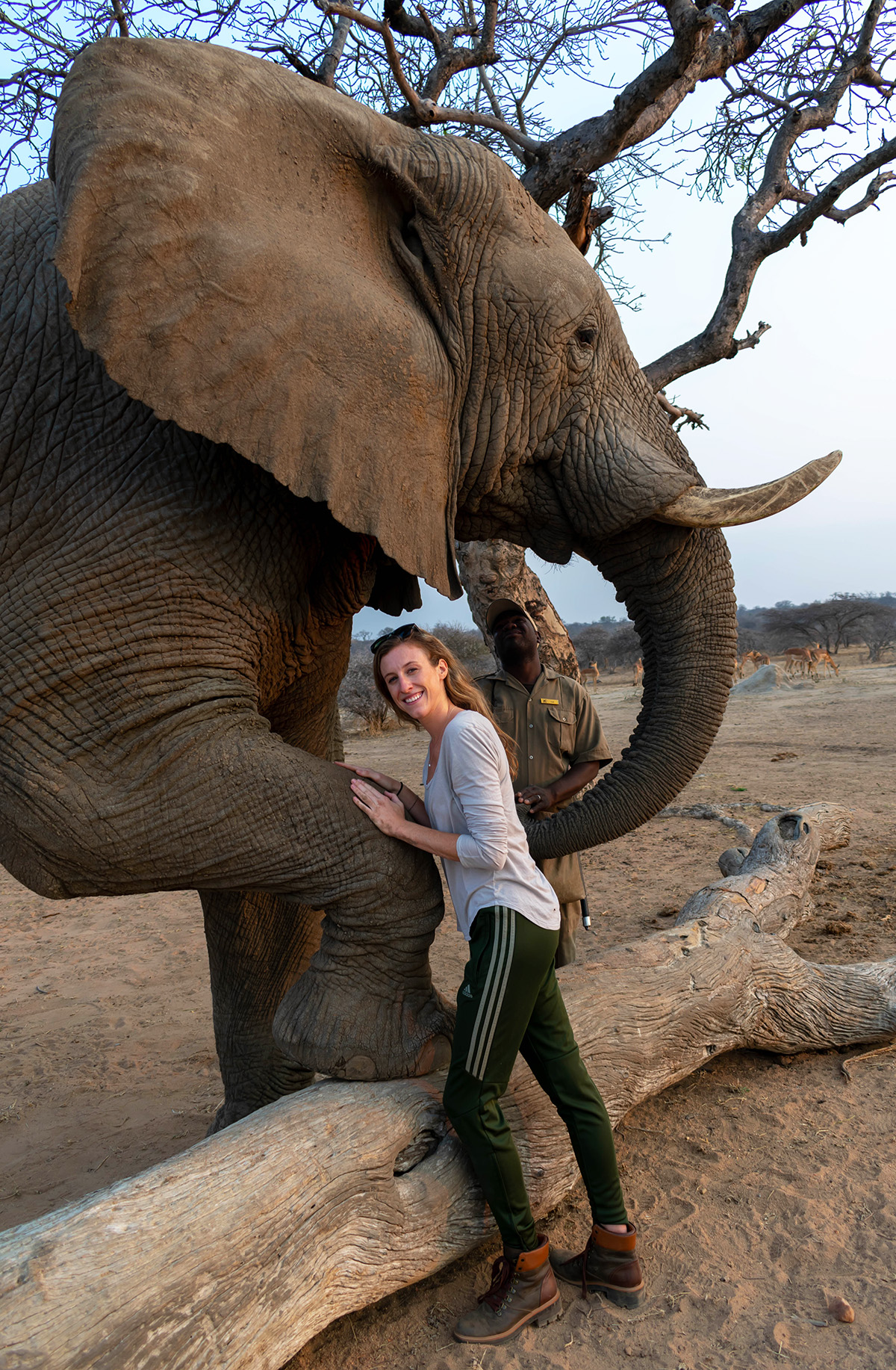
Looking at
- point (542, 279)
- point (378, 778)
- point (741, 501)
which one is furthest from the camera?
point (741, 501)

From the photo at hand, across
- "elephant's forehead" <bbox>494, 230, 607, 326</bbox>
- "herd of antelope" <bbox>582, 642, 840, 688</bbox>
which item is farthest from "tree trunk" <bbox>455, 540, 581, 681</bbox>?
"herd of antelope" <bbox>582, 642, 840, 688</bbox>

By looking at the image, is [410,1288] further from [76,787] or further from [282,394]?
[282,394]

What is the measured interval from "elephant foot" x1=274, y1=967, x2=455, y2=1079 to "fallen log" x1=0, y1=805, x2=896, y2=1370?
5cm

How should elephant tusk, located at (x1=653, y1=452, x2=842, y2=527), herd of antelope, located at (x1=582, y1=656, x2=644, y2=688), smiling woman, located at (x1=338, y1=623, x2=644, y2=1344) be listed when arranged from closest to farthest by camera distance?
smiling woman, located at (x1=338, y1=623, x2=644, y2=1344)
elephant tusk, located at (x1=653, y1=452, x2=842, y2=527)
herd of antelope, located at (x1=582, y1=656, x2=644, y2=688)

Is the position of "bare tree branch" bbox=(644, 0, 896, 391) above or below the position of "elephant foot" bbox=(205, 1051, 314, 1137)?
above

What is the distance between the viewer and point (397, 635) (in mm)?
2424

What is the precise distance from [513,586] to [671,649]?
4088 millimetres

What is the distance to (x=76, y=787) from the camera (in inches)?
88.7

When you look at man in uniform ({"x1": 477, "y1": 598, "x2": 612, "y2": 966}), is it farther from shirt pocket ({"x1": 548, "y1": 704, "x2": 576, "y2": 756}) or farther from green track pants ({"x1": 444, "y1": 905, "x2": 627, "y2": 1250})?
green track pants ({"x1": 444, "y1": 905, "x2": 627, "y2": 1250})

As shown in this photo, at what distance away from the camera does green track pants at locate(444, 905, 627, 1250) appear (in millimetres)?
→ 2182

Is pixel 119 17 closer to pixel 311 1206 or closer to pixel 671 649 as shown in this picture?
pixel 671 649

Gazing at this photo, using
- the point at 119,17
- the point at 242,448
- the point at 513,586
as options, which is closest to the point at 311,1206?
the point at 242,448

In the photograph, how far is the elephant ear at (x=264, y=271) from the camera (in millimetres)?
2086

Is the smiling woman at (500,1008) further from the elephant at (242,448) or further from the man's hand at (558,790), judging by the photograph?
the man's hand at (558,790)
